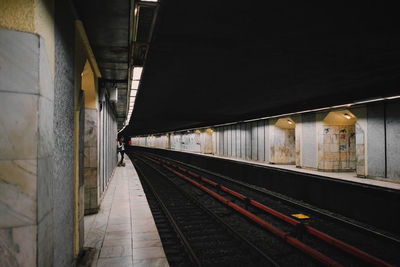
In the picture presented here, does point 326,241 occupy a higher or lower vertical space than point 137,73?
lower

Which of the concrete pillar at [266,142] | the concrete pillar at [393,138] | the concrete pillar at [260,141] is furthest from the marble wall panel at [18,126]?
the concrete pillar at [260,141]

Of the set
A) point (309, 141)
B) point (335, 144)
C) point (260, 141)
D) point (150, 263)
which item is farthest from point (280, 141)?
point (150, 263)

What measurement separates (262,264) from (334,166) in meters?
12.0

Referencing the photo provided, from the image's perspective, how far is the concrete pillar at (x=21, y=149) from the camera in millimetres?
1961

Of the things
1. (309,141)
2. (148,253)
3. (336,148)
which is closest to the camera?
(148,253)

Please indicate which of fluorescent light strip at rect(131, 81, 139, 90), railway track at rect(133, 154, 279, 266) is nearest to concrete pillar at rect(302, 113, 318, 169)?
railway track at rect(133, 154, 279, 266)

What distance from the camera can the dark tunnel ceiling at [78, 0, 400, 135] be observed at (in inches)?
171

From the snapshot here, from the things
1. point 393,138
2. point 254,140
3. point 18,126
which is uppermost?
point 18,126

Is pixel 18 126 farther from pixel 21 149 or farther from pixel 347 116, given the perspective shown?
pixel 347 116

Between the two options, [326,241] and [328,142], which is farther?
[328,142]

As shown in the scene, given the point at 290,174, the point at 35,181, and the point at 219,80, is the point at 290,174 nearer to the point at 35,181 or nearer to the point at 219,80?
the point at 219,80

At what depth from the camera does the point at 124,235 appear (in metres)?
5.46

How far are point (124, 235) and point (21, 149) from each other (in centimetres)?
392

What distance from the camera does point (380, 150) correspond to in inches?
461
